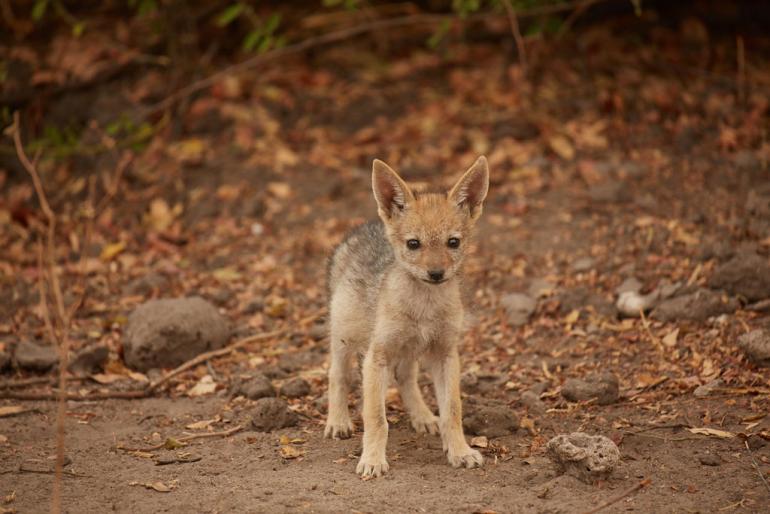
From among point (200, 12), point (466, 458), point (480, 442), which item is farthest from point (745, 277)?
point (200, 12)

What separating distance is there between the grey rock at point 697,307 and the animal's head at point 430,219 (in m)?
2.12

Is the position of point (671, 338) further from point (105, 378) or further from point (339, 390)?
point (105, 378)

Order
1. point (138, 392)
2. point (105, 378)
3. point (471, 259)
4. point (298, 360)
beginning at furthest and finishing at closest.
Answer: point (471, 259) → point (298, 360) → point (105, 378) → point (138, 392)

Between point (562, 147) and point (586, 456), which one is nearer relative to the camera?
point (586, 456)

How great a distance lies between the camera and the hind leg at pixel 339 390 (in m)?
6.07

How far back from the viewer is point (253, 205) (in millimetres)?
9781

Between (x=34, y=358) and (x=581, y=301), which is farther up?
(x=581, y=301)

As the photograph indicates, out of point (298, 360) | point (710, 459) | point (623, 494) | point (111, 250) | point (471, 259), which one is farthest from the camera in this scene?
point (111, 250)

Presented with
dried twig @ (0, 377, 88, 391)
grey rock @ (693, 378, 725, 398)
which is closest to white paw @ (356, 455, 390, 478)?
grey rock @ (693, 378, 725, 398)

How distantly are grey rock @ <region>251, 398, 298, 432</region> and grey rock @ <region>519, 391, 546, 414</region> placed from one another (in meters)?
1.63

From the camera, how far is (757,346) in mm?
6320

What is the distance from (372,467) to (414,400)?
3.12ft

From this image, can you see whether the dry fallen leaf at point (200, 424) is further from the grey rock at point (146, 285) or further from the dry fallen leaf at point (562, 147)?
the dry fallen leaf at point (562, 147)

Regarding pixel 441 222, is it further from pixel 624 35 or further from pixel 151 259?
pixel 624 35
